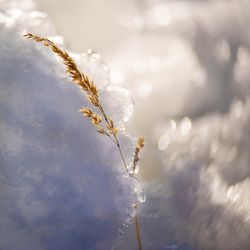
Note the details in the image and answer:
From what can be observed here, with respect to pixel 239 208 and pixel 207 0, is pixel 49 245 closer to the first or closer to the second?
pixel 239 208

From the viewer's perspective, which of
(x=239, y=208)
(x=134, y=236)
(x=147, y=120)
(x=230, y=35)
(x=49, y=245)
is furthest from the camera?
(x=230, y=35)

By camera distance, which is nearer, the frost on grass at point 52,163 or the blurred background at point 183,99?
the frost on grass at point 52,163

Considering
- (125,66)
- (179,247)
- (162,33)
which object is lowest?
(179,247)

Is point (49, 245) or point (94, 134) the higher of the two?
A: point (94, 134)

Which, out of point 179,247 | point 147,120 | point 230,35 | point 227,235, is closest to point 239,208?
point 227,235
